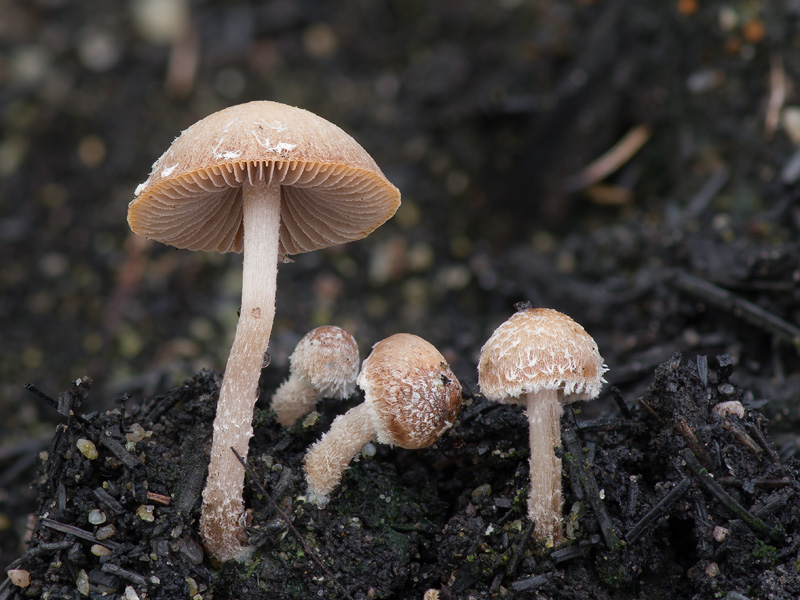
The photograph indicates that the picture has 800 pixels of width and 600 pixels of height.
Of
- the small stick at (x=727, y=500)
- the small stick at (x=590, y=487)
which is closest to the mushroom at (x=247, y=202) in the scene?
the small stick at (x=590, y=487)

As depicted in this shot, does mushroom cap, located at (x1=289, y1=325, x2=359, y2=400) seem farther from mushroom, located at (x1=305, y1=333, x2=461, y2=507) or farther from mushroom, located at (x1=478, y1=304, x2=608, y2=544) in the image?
mushroom, located at (x1=478, y1=304, x2=608, y2=544)

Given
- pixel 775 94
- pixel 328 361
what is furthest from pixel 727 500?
pixel 775 94

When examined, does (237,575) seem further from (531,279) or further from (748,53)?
(748,53)

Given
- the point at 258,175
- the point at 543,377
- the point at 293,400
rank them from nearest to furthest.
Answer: the point at 543,377, the point at 258,175, the point at 293,400

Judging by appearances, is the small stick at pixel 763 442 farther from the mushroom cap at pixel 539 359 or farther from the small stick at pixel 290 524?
the small stick at pixel 290 524

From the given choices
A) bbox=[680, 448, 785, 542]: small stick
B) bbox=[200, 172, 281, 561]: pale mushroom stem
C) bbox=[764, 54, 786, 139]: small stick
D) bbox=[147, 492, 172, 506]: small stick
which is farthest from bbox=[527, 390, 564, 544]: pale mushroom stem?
bbox=[764, 54, 786, 139]: small stick

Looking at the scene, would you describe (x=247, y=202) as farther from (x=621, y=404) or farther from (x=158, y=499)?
(x=621, y=404)
